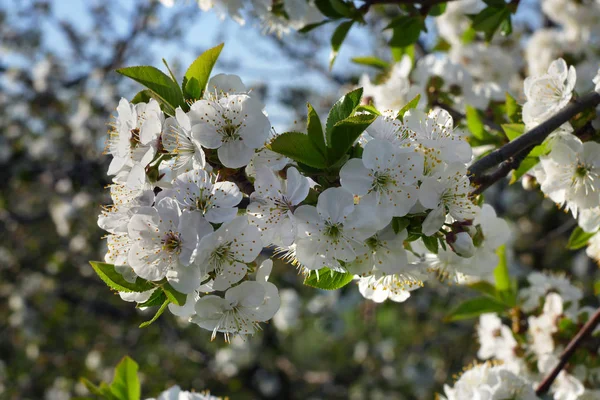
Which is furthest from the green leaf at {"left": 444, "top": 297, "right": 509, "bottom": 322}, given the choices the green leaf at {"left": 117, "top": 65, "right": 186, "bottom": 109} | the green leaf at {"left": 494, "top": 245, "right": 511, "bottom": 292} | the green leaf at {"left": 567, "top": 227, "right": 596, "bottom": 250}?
the green leaf at {"left": 117, "top": 65, "right": 186, "bottom": 109}

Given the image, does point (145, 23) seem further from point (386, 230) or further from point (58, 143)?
point (386, 230)

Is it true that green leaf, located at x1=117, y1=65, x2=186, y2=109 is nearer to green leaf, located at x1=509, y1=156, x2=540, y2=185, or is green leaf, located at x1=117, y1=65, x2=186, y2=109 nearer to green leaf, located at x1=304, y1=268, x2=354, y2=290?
green leaf, located at x1=304, y1=268, x2=354, y2=290

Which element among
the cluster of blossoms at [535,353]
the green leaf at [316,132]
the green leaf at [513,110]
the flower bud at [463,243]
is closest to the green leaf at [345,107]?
the green leaf at [316,132]

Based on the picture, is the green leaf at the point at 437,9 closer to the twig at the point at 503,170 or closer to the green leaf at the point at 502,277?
the twig at the point at 503,170

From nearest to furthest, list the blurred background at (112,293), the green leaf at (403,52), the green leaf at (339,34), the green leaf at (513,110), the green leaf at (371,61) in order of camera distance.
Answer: the green leaf at (513,110), the green leaf at (339,34), the green leaf at (403,52), the green leaf at (371,61), the blurred background at (112,293)

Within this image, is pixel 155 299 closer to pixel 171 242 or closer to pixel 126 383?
pixel 171 242

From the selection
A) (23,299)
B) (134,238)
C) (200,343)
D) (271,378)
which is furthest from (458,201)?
(23,299)

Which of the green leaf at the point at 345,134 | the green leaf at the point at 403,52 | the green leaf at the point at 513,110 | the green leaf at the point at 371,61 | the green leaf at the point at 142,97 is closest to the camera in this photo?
the green leaf at the point at 345,134
